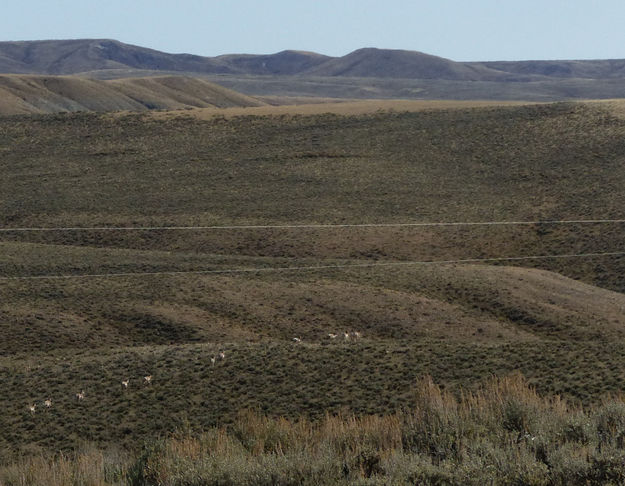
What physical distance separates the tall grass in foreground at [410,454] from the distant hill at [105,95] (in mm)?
117083

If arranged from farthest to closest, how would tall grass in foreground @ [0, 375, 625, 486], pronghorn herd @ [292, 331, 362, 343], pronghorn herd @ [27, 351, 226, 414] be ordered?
pronghorn herd @ [292, 331, 362, 343] < pronghorn herd @ [27, 351, 226, 414] < tall grass in foreground @ [0, 375, 625, 486]

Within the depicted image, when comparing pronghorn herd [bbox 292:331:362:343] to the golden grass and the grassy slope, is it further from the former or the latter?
the golden grass

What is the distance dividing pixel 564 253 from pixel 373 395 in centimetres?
2595

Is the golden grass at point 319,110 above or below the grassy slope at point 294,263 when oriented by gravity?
above

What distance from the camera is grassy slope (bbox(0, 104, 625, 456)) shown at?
22.5 metres

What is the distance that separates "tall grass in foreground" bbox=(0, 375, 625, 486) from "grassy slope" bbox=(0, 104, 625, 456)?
209 inches

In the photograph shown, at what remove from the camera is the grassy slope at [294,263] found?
73.9 ft

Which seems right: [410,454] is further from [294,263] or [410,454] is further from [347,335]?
[294,263]

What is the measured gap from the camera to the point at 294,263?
4097 cm

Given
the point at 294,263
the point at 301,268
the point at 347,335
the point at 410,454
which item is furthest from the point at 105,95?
the point at 410,454

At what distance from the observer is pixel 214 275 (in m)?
37.9

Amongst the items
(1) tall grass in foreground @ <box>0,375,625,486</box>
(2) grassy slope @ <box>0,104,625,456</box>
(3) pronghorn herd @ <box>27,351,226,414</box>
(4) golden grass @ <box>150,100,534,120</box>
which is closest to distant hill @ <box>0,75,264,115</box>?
(4) golden grass @ <box>150,100,534,120</box>

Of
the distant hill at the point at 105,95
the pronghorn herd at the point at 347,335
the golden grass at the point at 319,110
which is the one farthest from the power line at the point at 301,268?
the distant hill at the point at 105,95

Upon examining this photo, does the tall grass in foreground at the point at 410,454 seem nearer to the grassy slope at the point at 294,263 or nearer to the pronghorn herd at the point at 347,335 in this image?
the grassy slope at the point at 294,263
